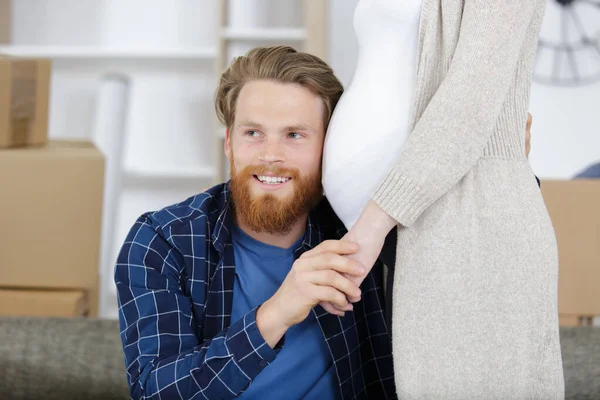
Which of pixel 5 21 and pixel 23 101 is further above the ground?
pixel 5 21

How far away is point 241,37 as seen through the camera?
117 inches

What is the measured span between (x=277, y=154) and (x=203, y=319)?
12.1 inches

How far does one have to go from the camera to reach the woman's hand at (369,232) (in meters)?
1.00

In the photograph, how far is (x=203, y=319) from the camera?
1.31 meters

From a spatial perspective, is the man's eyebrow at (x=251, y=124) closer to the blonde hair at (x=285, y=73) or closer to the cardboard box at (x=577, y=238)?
the blonde hair at (x=285, y=73)

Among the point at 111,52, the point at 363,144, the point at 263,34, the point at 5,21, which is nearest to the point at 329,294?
the point at 363,144

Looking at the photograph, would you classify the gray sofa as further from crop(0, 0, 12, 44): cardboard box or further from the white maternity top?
crop(0, 0, 12, 44): cardboard box

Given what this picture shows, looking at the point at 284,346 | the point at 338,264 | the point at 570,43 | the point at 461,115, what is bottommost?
the point at 284,346

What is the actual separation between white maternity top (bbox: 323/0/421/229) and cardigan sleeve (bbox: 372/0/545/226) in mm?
67

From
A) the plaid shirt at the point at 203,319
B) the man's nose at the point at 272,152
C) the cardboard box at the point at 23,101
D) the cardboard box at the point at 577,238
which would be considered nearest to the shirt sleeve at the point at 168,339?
the plaid shirt at the point at 203,319

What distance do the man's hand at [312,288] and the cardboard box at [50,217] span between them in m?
1.10

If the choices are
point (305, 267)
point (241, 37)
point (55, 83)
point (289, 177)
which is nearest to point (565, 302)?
point (289, 177)

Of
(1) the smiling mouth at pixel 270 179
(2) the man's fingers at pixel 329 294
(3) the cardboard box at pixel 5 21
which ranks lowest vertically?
(2) the man's fingers at pixel 329 294

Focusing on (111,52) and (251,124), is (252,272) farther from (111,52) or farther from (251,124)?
(111,52)
